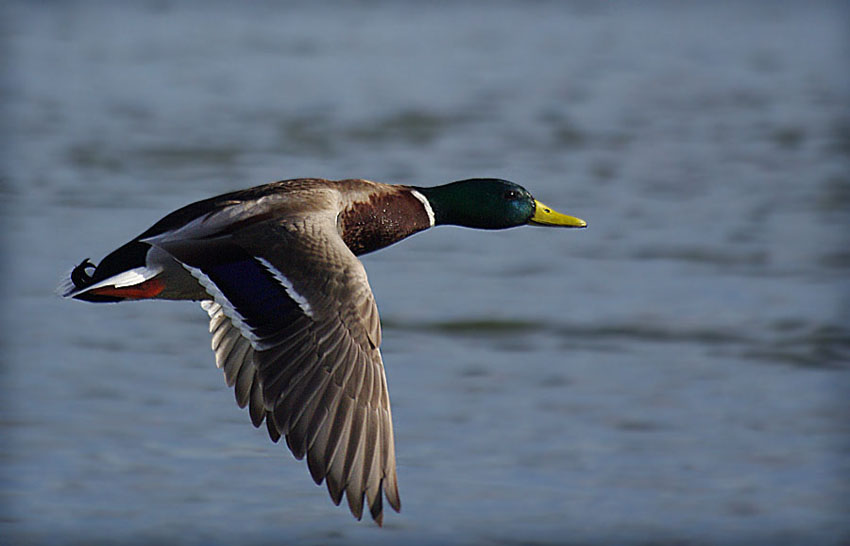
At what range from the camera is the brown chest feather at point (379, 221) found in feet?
18.3

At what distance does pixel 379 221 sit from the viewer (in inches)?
223

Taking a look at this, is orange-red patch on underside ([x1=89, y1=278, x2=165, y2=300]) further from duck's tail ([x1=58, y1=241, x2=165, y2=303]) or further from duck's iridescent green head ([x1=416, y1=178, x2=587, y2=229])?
duck's iridescent green head ([x1=416, y1=178, x2=587, y2=229])

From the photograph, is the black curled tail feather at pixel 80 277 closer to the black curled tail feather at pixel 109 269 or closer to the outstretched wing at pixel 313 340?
the black curled tail feather at pixel 109 269

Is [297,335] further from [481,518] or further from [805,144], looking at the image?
[805,144]

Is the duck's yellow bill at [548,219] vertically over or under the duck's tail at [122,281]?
over

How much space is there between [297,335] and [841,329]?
5289mm

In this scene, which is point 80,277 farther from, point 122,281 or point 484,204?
point 484,204

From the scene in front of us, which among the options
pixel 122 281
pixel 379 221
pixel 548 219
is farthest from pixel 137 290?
pixel 548 219

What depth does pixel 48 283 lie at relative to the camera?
372 inches

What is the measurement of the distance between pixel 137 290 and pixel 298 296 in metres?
0.68

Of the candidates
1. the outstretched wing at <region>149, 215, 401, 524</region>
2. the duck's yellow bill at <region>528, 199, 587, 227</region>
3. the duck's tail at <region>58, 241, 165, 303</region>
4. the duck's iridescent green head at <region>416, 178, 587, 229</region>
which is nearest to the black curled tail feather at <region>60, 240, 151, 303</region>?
the duck's tail at <region>58, 241, 165, 303</region>

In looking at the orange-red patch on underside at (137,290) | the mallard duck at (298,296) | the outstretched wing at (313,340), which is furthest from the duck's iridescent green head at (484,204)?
the orange-red patch on underside at (137,290)

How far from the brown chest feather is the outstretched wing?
0.43m

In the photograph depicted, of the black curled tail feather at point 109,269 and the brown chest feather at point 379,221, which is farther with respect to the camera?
the brown chest feather at point 379,221
